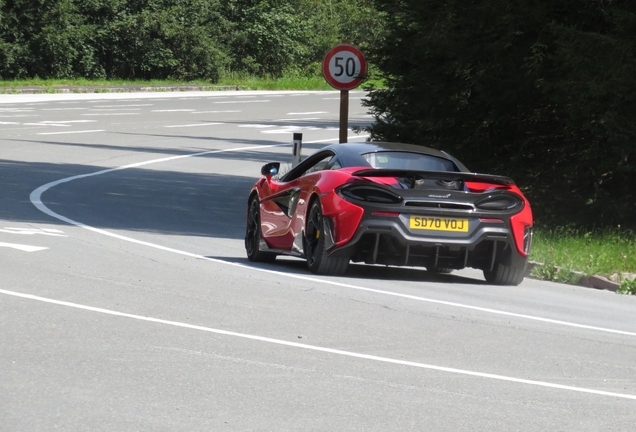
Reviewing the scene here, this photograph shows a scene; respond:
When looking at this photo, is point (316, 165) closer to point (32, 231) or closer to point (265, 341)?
point (32, 231)

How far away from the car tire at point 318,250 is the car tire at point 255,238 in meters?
1.11

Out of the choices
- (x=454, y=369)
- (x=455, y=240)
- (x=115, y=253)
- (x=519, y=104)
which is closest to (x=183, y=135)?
(x=519, y=104)

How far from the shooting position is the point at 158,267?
12195 mm

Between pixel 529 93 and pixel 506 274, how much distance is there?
567 centimetres

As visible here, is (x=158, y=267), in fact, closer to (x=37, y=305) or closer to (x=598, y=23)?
(x=37, y=305)

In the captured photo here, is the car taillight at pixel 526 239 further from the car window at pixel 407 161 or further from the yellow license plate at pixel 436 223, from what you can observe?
the car window at pixel 407 161

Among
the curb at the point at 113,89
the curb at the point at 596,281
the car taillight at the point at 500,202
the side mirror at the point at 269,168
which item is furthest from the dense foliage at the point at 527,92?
the curb at the point at 113,89

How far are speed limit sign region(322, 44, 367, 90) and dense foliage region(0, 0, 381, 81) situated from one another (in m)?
43.4

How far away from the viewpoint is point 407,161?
1220 cm

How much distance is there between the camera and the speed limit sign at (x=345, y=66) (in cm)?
1969

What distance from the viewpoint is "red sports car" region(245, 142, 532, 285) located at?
446 inches

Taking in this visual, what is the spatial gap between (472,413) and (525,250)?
5.52 m

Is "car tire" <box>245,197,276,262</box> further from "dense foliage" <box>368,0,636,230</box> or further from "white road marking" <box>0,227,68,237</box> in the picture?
"dense foliage" <box>368,0,636,230</box>

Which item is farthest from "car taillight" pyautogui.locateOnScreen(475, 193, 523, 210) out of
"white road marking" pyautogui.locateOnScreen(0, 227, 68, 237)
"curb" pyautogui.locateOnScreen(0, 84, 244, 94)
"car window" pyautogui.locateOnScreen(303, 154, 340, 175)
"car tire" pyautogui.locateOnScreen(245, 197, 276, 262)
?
"curb" pyautogui.locateOnScreen(0, 84, 244, 94)
